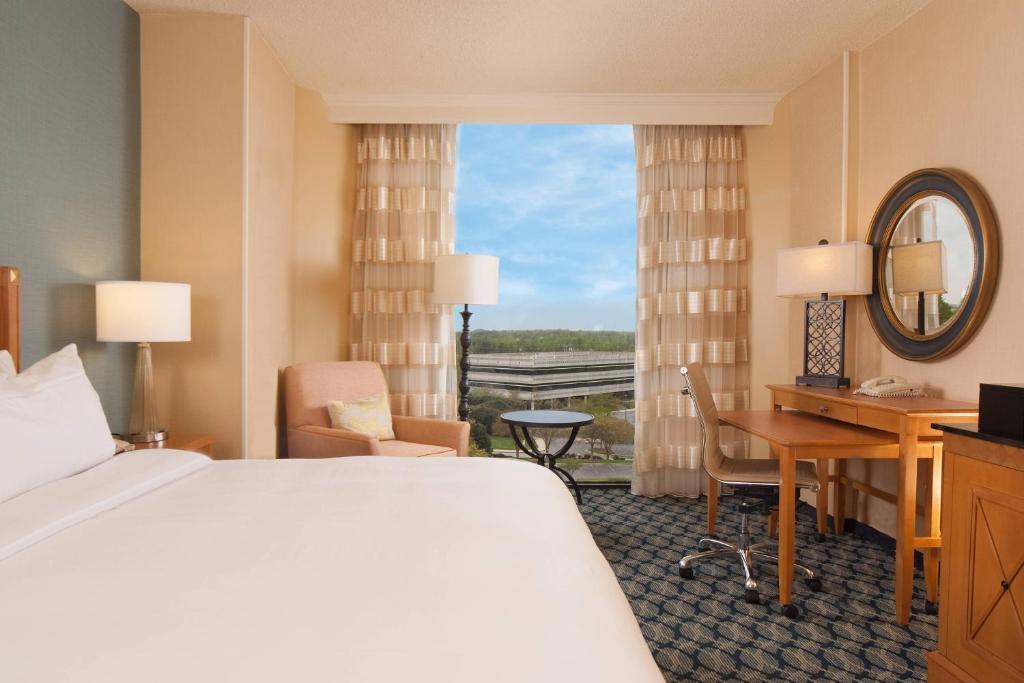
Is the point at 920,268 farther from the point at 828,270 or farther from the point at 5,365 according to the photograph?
the point at 5,365

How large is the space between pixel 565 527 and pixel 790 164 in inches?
142

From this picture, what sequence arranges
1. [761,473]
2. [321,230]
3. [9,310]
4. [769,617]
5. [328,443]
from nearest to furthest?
[9,310] < [769,617] < [761,473] < [328,443] < [321,230]

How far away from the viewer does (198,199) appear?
3.12 metres

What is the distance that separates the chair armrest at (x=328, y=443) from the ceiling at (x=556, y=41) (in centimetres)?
222

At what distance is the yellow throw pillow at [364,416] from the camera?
344cm

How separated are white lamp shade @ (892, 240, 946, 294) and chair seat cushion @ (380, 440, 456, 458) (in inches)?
100

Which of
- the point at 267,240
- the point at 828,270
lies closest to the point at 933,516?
the point at 828,270

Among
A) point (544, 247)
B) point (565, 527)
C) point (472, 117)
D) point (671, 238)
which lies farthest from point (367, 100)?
point (565, 527)

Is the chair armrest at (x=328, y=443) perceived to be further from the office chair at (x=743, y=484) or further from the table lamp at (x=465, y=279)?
the office chair at (x=743, y=484)

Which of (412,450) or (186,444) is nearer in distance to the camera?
(186,444)

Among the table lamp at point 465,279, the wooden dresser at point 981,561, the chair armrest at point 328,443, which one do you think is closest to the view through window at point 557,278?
the table lamp at point 465,279

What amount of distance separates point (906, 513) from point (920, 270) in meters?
1.25

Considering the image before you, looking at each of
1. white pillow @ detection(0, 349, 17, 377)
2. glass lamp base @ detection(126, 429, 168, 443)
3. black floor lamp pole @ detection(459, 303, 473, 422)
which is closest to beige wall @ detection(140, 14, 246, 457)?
glass lamp base @ detection(126, 429, 168, 443)

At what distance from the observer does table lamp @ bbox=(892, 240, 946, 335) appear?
2.82m
